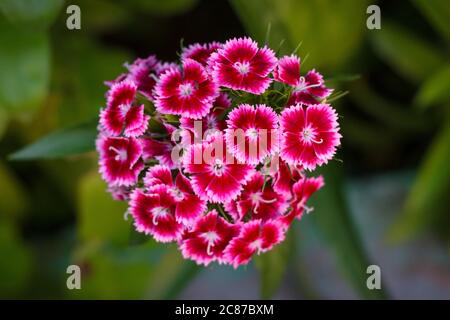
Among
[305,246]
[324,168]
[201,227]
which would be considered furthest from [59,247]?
[201,227]

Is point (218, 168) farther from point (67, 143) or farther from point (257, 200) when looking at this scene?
point (67, 143)

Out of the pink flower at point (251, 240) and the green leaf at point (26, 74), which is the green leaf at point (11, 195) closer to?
the green leaf at point (26, 74)

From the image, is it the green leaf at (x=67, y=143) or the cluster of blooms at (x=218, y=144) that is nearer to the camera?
the cluster of blooms at (x=218, y=144)

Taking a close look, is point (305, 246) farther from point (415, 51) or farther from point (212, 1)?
point (212, 1)

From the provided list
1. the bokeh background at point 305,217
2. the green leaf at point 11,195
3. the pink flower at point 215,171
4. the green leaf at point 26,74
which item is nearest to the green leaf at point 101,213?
the bokeh background at point 305,217

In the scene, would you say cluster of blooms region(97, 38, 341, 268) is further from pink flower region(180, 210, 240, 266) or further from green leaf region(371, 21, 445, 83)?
green leaf region(371, 21, 445, 83)

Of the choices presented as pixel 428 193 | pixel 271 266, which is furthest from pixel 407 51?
pixel 271 266
